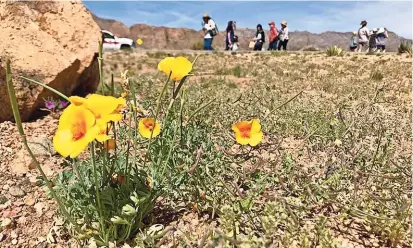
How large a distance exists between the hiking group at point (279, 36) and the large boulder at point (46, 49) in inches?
354

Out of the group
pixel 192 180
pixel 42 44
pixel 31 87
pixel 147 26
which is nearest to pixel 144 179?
pixel 192 180

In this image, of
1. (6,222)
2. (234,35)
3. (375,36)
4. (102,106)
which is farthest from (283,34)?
(102,106)

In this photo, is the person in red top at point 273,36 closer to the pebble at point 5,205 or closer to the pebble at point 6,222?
the pebble at point 5,205

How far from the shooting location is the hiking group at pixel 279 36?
541 inches

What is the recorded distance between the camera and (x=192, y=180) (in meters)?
2.35

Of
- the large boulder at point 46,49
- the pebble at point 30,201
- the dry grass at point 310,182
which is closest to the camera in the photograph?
the dry grass at point 310,182

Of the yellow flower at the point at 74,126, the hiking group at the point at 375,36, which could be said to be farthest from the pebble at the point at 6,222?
the hiking group at the point at 375,36

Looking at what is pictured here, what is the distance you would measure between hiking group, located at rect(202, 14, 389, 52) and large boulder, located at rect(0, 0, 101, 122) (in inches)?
354

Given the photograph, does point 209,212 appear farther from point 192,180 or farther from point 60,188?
point 60,188

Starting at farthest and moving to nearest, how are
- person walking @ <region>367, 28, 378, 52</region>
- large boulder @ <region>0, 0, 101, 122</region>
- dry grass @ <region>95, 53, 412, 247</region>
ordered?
person walking @ <region>367, 28, 378, 52</region>, large boulder @ <region>0, 0, 101, 122</region>, dry grass @ <region>95, 53, 412, 247</region>

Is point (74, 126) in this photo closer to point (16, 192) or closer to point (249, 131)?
point (249, 131)

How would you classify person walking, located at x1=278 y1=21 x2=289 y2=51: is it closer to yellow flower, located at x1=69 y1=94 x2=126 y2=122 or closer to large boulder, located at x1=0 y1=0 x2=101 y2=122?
large boulder, located at x1=0 y1=0 x2=101 y2=122

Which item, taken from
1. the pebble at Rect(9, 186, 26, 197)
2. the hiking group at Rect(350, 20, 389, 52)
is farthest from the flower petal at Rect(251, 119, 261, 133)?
the hiking group at Rect(350, 20, 389, 52)

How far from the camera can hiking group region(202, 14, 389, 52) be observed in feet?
45.1
